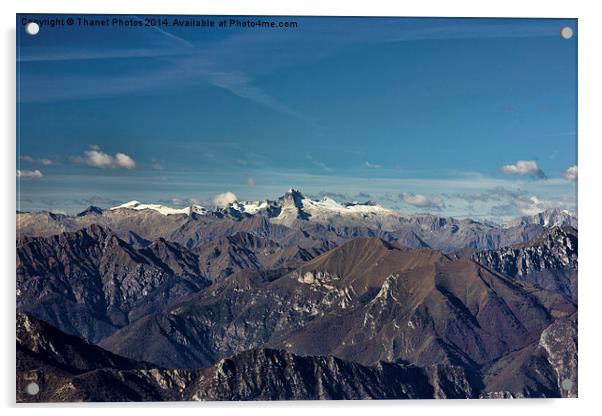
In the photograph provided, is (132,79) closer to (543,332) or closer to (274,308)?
(543,332)

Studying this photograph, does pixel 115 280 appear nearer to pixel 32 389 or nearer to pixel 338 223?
pixel 338 223

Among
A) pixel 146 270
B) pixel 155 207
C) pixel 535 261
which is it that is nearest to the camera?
pixel 155 207

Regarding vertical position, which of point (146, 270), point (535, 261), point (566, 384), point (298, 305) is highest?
point (535, 261)

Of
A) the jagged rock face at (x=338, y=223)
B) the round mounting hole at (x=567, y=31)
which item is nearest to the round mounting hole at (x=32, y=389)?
the jagged rock face at (x=338, y=223)

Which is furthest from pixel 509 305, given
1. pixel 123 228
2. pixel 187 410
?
pixel 187 410

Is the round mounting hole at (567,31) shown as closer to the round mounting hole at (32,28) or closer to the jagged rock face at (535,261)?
the jagged rock face at (535,261)

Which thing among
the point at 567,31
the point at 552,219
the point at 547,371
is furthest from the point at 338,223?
the point at 567,31
